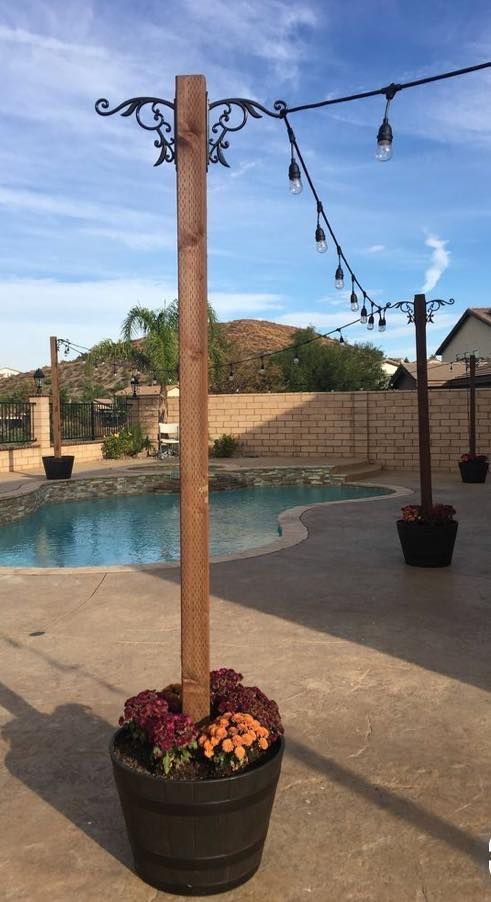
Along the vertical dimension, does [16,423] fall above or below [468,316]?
below

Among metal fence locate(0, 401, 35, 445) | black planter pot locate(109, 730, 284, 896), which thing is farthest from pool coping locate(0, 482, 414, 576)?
metal fence locate(0, 401, 35, 445)

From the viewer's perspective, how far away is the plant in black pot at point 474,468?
563 inches

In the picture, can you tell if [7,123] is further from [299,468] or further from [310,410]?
[310,410]

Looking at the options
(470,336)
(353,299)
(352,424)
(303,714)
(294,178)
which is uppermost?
(470,336)

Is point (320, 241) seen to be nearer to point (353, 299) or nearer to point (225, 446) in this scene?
point (353, 299)

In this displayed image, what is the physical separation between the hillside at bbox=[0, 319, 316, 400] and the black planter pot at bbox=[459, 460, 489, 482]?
21.5 meters

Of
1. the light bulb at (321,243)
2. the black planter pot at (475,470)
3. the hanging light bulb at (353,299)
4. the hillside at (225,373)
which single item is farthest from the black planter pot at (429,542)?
the hillside at (225,373)

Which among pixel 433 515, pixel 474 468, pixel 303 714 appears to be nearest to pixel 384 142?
pixel 303 714

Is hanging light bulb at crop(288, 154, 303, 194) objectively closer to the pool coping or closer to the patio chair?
the pool coping

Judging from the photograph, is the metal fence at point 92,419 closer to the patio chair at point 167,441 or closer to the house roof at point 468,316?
the patio chair at point 167,441

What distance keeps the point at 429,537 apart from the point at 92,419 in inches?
615

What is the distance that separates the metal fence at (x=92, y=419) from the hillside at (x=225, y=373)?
38.3 ft

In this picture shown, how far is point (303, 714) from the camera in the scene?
3.42 m

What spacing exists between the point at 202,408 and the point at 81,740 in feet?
6.11
